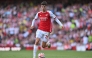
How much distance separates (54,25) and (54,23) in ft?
1.22

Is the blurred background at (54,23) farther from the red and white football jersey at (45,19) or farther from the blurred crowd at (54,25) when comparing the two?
the red and white football jersey at (45,19)

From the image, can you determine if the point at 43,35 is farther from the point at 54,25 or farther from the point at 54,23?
the point at 54,23

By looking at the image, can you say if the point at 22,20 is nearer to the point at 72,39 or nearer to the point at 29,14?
the point at 29,14

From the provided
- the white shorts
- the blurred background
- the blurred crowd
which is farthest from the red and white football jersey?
the blurred crowd

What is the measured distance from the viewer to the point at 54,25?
99.7 feet

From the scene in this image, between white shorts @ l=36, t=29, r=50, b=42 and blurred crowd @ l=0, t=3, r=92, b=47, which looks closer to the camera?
white shorts @ l=36, t=29, r=50, b=42

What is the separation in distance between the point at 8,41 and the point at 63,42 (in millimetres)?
5488

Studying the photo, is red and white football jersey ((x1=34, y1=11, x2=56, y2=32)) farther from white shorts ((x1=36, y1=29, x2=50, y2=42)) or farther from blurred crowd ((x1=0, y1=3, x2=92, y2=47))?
blurred crowd ((x1=0, y1=3, x2=92, y2=47))

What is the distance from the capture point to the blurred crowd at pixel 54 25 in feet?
93.4

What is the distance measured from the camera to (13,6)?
33.7 m

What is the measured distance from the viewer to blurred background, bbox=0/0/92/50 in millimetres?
28312

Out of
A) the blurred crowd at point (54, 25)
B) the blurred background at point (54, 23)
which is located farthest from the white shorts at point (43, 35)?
the blurred crowd at point (54, 25)

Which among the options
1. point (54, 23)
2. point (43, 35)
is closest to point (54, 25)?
point (54, 23)

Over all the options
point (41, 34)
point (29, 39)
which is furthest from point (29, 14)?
point (41, 34)
